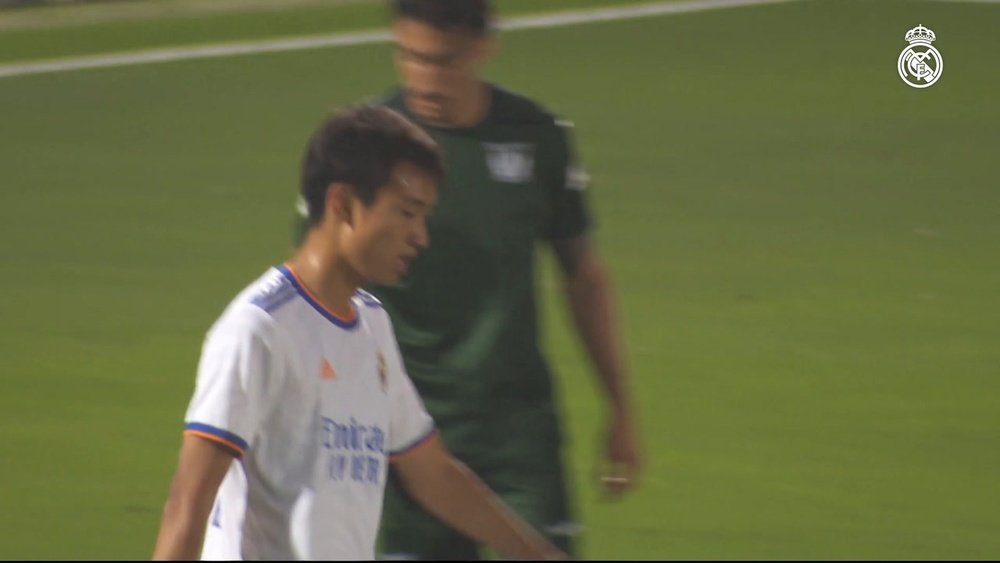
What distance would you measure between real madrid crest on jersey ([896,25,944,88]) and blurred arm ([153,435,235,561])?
16795mm

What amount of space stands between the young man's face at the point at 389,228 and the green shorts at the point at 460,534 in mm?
1454

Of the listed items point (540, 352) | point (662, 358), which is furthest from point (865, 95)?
point (540, 352)

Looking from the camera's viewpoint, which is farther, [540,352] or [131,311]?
[131,311]

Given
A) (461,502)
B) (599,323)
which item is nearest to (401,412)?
(461,502)

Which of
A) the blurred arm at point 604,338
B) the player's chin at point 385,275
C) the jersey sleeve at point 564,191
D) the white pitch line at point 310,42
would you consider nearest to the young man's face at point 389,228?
the player's chin at point 385,275

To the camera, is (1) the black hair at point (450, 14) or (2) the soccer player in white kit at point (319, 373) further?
(1) the black hair at point (450, 14)

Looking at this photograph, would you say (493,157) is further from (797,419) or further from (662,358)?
(662,358)

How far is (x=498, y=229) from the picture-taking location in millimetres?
5191

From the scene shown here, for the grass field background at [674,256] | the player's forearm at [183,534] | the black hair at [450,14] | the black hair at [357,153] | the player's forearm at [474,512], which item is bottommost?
the grass field background at [674,256]

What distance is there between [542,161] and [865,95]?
14.1 metres

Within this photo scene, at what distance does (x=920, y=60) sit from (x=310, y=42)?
581 cm

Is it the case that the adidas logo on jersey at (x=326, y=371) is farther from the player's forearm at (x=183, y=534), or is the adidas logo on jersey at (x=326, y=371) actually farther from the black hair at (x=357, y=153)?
the player's forearm at (x=183, y=534)

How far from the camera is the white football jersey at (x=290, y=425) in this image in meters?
3.64

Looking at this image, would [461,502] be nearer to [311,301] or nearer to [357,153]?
[311,301]
